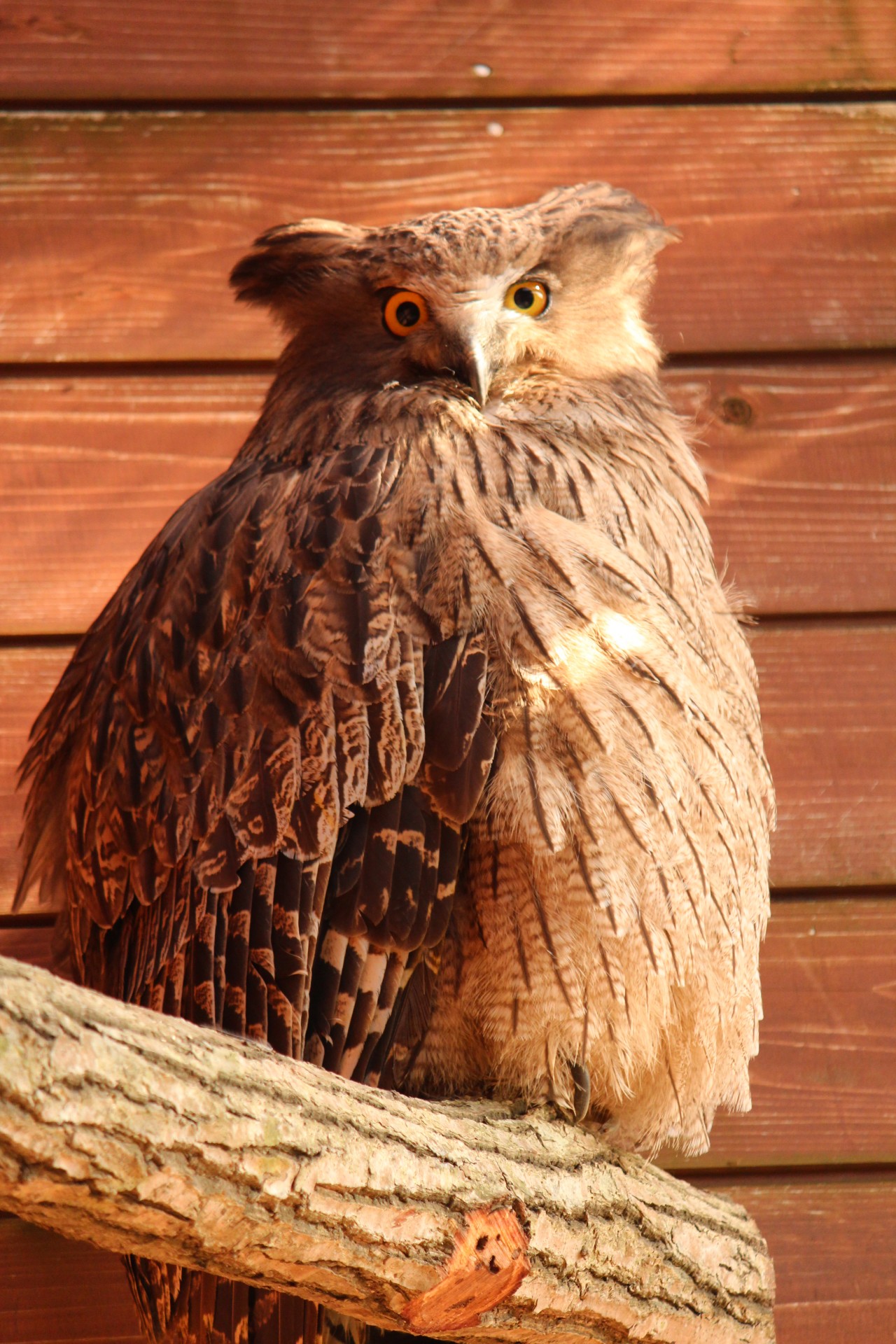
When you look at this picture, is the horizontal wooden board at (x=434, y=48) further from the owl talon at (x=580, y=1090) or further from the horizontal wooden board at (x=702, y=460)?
the owl talon at (x=580, y=1090)

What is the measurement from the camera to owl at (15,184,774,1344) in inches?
52.3

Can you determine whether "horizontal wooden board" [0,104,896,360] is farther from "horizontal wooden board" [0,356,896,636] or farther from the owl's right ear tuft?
the owl's right ear tuft

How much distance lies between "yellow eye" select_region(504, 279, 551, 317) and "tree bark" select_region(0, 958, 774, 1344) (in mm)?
964

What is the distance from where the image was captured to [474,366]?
151 cm

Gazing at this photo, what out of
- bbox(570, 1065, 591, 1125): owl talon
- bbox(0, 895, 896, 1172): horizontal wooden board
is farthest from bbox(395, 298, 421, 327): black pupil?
bbox(0, 895, 896, 1172): horizontal wooden board

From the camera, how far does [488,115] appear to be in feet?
6.73

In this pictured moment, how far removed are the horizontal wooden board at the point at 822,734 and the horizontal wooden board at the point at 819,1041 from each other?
0.07 metres

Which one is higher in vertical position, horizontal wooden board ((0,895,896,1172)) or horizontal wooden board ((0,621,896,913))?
horizontal wooden board ((0,621,896,913))

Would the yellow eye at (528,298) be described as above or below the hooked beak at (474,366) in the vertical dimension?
above

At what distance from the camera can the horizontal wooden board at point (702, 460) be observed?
1.97m

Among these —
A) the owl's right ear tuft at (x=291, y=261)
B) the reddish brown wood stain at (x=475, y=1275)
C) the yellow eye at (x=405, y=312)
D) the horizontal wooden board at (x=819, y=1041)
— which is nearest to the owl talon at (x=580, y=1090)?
the reddish brown wood stain at (x=475, y=1275)

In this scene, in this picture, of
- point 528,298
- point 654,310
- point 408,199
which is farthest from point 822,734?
point 408,199

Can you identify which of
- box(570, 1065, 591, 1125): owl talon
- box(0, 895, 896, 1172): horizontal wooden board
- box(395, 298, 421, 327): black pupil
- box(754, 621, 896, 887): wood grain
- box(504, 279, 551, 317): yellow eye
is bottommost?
box(570, 1065, 591, 1125): owl talon

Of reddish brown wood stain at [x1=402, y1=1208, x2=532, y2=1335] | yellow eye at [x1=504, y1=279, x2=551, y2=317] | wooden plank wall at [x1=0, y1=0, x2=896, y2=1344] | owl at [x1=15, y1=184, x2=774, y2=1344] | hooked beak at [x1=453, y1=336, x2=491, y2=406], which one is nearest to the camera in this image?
reddish brown wood stain at [x1=402, y1=1208, x2=532, y2=1335]
